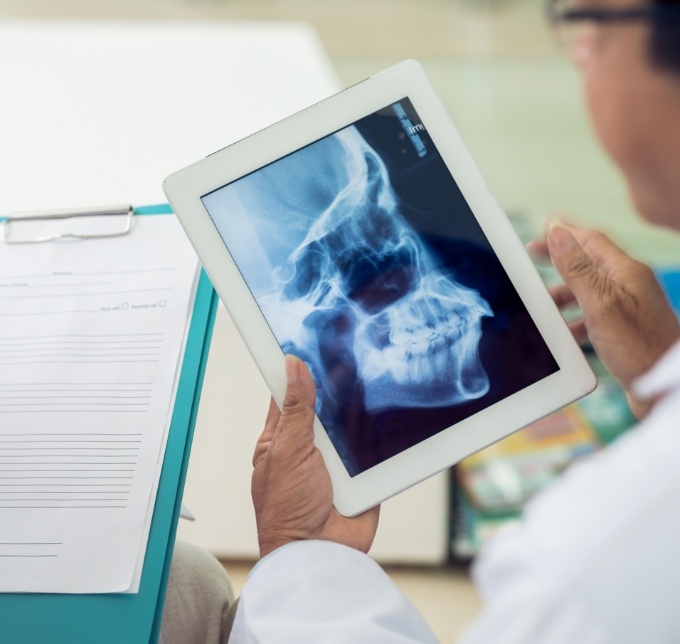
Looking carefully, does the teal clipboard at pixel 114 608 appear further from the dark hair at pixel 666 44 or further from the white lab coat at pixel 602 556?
the dark hair at pixel 666 44

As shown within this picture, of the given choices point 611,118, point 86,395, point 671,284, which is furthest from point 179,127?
point 671,284

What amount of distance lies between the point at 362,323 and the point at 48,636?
1.20 ft

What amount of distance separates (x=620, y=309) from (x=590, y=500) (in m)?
0.42

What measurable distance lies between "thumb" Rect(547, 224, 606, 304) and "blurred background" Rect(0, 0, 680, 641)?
12.5 inches

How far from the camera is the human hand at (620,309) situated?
30.1 inches

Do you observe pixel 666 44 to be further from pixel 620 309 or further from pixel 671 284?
pixel 671 284

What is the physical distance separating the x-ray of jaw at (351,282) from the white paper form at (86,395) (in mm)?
105

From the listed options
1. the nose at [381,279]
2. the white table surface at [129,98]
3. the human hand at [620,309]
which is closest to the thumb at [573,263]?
the human hand at [620,309]

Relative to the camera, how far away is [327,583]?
24.5 inches

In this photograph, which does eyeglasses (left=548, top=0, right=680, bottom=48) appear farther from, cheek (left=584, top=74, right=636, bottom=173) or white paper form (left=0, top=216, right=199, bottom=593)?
white paper form (left=0, top=216, right=199, bottom=593)

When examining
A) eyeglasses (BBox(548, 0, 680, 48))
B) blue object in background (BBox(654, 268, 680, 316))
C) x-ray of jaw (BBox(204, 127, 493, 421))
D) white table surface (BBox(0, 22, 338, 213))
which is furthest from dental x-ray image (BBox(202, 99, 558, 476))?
blue object in background (BBox(654, 268, 680, 316))

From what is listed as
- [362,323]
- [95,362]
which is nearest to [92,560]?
[95,362]

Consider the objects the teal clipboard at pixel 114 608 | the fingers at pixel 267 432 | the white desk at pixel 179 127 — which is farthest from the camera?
the white desk at pixel 179 127

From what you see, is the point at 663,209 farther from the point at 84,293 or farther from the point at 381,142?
the point at 84,293
